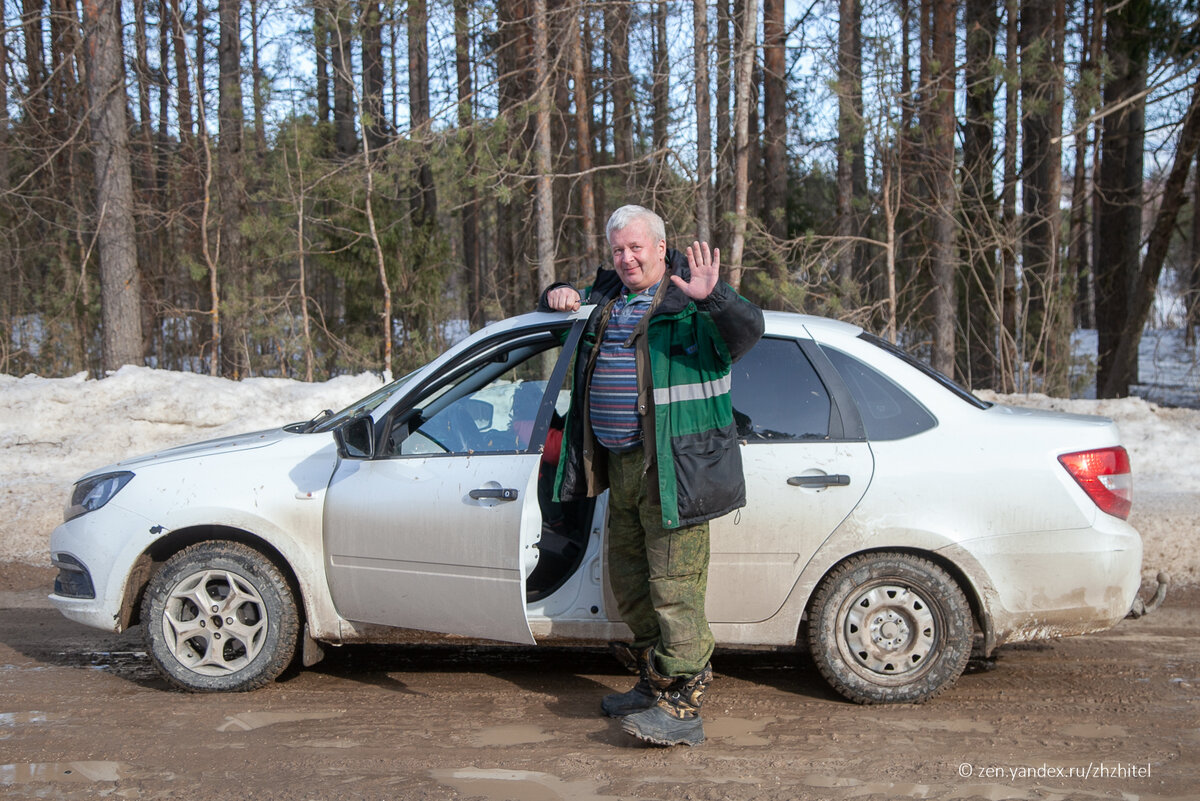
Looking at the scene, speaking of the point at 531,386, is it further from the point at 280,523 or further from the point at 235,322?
the point at 235,322

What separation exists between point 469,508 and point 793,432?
146 cm

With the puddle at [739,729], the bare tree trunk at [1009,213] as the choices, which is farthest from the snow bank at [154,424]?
the puddle at [739,729]

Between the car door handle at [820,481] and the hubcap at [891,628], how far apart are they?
49 cm

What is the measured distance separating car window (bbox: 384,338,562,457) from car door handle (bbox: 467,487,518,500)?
0.20m

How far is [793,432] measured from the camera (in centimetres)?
423

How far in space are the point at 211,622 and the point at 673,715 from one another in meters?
2.16

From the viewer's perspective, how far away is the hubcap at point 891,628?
4172mm

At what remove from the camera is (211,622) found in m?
4.40

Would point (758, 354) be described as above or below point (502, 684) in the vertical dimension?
above

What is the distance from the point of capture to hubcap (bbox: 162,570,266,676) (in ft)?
14.4

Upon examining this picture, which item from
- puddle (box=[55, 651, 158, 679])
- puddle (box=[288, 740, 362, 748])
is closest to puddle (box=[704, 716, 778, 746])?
puddle (box=[288, 740, 362, 748])

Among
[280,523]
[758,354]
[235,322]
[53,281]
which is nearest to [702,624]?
[758,354]

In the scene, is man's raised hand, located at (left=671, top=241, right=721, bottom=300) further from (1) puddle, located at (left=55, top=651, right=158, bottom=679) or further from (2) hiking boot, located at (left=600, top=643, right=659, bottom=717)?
(1) puddle, located at (left=55, top=651, right=158, bottom=679)

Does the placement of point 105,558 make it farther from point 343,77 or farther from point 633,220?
point 343,77
